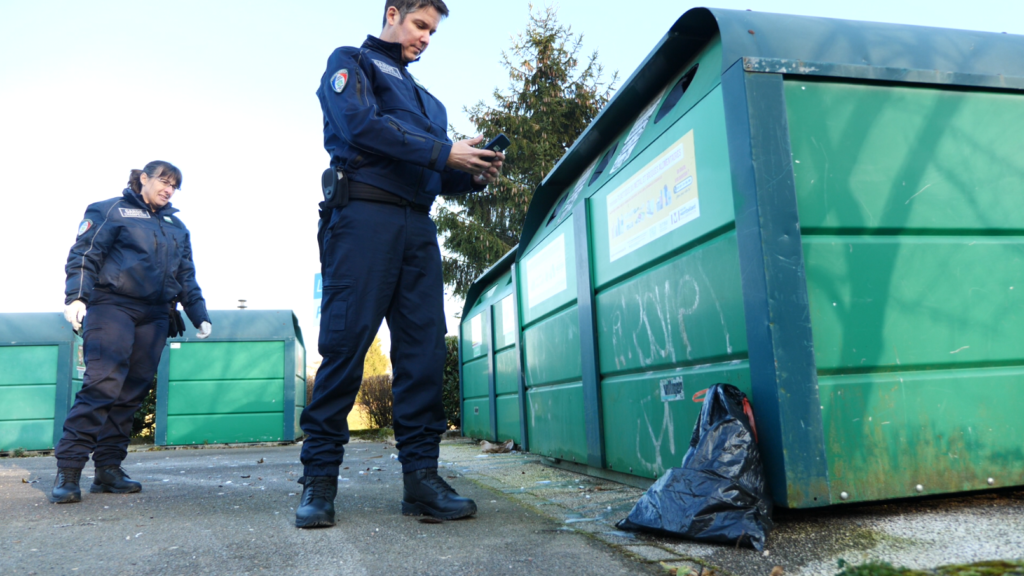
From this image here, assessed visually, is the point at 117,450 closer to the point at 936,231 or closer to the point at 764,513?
the point at 764,513

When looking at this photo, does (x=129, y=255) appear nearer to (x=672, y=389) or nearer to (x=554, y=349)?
(x=554, y=349)

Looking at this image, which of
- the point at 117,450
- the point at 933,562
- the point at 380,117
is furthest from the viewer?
the point at 117,450

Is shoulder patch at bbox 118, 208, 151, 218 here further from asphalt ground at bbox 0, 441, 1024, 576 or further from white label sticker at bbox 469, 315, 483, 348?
white label sticker at bbox 469, 315, 483, 348

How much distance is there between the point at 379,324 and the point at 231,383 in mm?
7336

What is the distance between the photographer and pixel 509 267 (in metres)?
5.86

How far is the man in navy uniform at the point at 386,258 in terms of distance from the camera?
7.50 feet

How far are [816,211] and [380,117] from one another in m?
1.43

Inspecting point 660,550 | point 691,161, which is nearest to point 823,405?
point 660,550

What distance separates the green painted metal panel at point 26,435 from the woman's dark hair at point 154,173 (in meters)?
6.57

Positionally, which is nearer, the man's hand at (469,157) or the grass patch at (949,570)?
the grass patch at (949,570)

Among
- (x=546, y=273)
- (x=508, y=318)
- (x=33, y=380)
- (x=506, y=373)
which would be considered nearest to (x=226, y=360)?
(x=33, y=380)

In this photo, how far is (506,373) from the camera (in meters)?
5.57

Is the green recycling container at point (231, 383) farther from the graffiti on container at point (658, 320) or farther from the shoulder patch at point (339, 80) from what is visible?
the shoulder patch at point (339, 80)

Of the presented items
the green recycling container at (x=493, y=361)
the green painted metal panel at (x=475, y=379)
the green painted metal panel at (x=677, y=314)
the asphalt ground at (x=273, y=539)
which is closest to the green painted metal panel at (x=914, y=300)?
Answer: the green painted metal panel at (x=677, y=314)
